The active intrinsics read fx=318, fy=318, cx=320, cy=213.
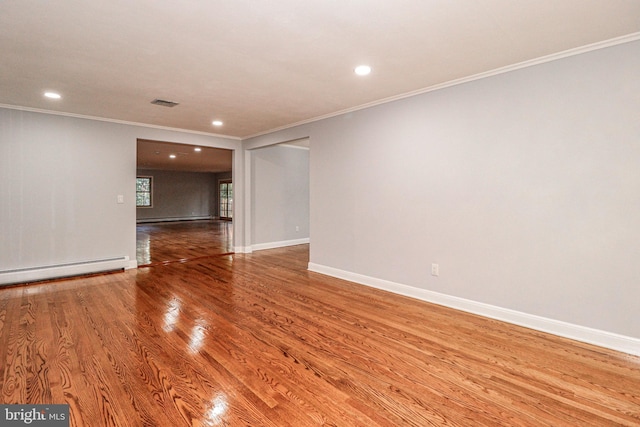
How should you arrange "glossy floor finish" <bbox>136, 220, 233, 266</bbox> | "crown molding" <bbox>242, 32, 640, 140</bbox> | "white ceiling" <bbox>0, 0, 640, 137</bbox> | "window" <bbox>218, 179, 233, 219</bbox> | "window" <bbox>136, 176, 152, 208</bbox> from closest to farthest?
"white ceiling" <bbox>0, 0, 640, 137</bbox>, "crown molding" <bbox>242, 32, 640, 140</bbox>, "glossy floor finish" <bbox>136, 220, 233, 266</bbox>, "window" <bbox>136, 176, 152, 208</bbox>, "window" <bbox>218, 179, 233, 219</bbox>

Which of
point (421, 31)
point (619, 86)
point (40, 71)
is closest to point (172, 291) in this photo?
point (40, 71)

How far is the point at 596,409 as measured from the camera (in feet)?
5.86

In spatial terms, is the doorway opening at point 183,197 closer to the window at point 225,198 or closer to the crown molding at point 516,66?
the window at point 225,198

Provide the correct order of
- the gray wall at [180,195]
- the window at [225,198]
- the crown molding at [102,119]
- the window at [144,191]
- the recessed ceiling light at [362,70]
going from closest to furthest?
the recessed ceiling light at [362,70] < the crown molding at [102,119] < the window at [144,191] < the gray wall at [180,195] < the window at [225,198]

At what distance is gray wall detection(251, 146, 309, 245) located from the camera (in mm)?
6895

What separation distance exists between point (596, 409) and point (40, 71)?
16.8 ft

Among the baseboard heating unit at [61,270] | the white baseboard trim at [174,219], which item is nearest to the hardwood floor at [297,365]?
the baseboard heating unit at [61,270]

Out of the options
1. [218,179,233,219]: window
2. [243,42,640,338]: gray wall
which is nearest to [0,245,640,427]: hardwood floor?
[243,42,640,338]: gray wall

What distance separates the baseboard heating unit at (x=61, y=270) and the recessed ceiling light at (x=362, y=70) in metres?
4.70

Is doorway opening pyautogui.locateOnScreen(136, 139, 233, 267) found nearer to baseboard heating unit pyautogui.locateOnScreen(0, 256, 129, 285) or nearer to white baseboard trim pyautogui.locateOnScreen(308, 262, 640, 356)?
baseboard heating unit pyautogui.locateOnScreen(0, 256, 129, 285)

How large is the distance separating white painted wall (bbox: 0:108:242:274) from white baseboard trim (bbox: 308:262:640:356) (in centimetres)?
416

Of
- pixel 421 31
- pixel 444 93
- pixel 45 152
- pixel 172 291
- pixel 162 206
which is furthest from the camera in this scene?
pixel 162 206

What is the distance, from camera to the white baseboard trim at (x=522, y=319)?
2.48 metres

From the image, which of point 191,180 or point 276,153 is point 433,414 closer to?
point 276,153
